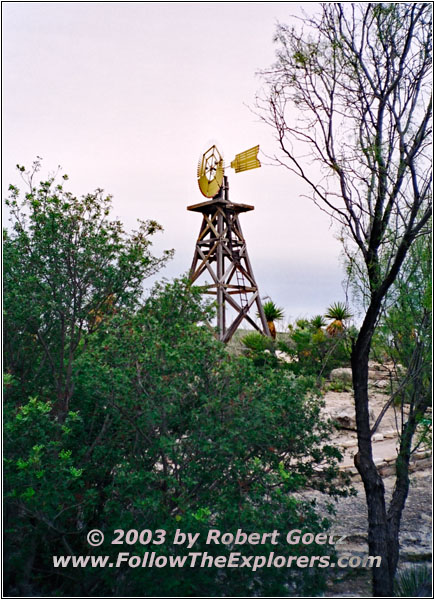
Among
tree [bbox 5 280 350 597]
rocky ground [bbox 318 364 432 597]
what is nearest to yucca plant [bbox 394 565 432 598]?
rocky ground [bbox 318 364 432 597]

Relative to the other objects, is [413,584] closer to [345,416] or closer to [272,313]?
[345,416]

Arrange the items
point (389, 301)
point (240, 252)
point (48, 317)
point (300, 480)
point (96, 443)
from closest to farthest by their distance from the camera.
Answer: point (300, 480), point (96, 443), point (48, 317), point (389, 301), point (240, 252)

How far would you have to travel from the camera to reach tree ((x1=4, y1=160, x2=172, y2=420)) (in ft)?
19.2

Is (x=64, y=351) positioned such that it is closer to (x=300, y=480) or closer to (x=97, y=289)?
(x=97, y=289)

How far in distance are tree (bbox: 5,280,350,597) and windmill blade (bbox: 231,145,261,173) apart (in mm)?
10973

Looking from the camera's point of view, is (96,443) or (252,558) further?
(96,443)

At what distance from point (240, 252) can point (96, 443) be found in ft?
38.2

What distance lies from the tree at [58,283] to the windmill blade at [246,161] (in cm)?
991

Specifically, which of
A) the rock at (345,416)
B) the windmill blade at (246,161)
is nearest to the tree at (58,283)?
the rock at (345,416)

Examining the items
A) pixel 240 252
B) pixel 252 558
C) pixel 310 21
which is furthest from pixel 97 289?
pixel 240 252

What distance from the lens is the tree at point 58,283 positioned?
585 cm

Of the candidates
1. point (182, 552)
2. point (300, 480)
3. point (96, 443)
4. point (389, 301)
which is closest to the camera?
point (182, 552)

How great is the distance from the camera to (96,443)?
5.31m

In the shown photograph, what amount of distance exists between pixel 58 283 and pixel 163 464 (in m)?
2.39
